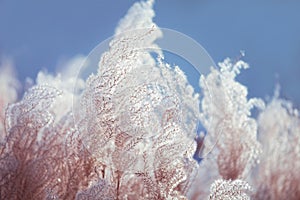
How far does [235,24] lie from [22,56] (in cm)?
334

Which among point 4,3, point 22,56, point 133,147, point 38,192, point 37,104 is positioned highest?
point 4,3

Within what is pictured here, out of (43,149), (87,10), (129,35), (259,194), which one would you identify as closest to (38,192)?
(43,149)

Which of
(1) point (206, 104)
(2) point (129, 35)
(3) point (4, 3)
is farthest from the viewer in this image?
(3) point (4, 3)

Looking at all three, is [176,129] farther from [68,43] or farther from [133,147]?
[68,43]

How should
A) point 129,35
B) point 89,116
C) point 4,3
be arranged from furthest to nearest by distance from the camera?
point 4,3, point 129,35, point 89,116

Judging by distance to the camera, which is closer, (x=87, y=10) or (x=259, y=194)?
(x=259, y=194)

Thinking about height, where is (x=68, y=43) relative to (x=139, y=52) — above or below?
above

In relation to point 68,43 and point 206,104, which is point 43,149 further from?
point 68,43

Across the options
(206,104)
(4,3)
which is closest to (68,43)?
(4,3)

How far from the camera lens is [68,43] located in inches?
185

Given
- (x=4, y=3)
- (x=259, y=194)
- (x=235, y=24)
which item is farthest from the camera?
(x=235, y=24)

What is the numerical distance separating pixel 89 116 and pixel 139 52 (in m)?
0.37

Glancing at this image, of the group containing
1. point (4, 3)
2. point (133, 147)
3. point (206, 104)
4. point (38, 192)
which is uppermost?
point (4, 3)

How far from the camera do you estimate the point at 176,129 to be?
6.75 feet
